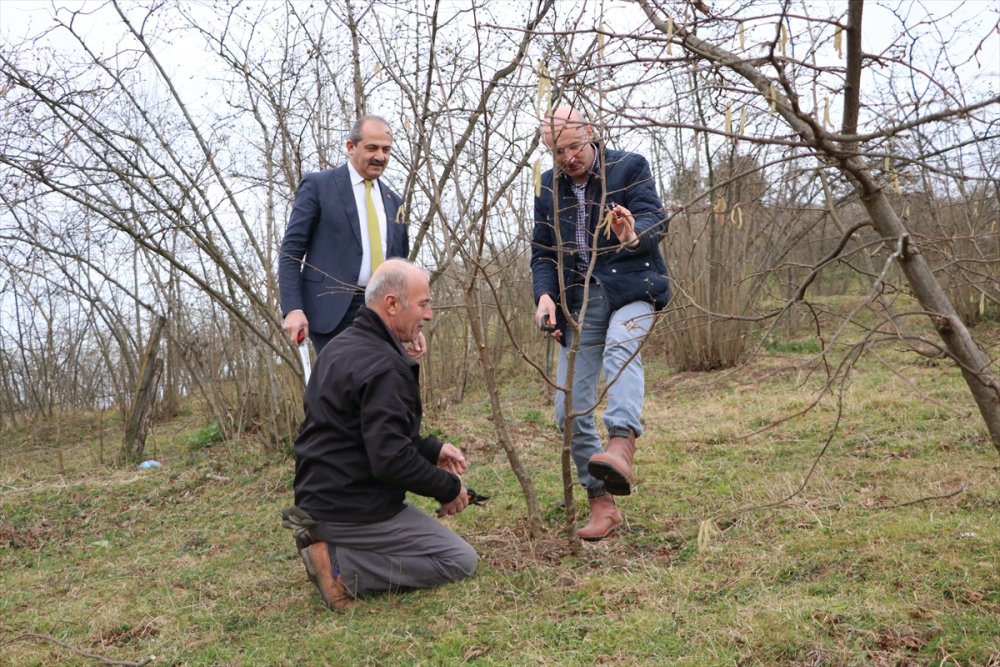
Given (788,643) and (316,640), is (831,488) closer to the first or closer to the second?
(788,643)

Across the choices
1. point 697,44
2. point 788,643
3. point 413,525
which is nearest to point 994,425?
point 788,643

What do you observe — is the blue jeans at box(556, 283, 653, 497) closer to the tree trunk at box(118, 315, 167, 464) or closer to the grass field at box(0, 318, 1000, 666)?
the grass field at box(0, 318, 1000, 666)

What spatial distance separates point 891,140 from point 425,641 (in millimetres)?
2115

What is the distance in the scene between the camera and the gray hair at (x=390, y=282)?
353 centimetres

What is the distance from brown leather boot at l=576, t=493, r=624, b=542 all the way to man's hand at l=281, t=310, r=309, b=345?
4.87ft

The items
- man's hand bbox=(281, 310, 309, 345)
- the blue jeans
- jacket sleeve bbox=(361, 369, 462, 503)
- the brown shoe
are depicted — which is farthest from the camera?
man's hand bbox=(281, 310, 309, 345)

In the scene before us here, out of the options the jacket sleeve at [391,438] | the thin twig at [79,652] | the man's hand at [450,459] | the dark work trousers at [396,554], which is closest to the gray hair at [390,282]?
the jacket sleeve at [391,438]

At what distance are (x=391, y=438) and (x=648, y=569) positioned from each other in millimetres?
1087

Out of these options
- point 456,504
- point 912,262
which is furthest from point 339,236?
point 912,262

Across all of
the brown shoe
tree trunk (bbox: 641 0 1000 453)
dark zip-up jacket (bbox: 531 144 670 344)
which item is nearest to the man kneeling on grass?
the brown shoe

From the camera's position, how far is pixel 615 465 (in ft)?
11.0

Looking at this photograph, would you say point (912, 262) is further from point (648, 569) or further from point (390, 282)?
point (390, 282)

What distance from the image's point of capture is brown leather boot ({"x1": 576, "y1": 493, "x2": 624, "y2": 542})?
3867mm

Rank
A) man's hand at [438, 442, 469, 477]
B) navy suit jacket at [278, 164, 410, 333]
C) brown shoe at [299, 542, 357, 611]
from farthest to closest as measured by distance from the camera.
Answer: navy suit jacket at [278, 164, 410, 333] < man's hand at [438, 442, 469, 477] < brown shoe at [299, 542, 357, 611]
